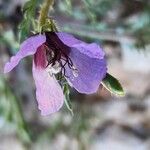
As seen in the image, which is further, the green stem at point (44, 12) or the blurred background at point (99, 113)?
the blurred background at point (99, 113)

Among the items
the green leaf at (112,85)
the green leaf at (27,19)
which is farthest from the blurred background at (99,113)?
the green leaf at (112,85)

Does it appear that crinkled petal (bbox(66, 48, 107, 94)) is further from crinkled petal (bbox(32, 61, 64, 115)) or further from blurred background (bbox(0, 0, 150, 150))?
blurred background (bbox(0, 0, 150, 150))

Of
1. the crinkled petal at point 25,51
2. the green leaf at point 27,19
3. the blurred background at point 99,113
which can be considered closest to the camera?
the crinkled petal at point 25,51

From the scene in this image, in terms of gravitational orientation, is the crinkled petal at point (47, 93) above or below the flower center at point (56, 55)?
below

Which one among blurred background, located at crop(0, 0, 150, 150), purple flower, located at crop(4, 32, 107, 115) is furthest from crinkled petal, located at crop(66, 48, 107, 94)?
blurred background, located at crop(0, 0, 150, 150)

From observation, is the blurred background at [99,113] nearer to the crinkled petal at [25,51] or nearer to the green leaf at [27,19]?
the green leaf at [27,19]

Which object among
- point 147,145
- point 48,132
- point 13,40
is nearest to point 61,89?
point 13,40

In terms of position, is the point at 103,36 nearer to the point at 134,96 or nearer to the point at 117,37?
the point at 117,37

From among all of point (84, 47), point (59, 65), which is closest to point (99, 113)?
point (59, 65)

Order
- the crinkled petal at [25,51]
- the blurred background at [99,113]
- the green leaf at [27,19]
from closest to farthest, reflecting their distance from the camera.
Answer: the crinkled petal at [25,51] < the green leaf at [27,19] < the blurred background at [99,113]
